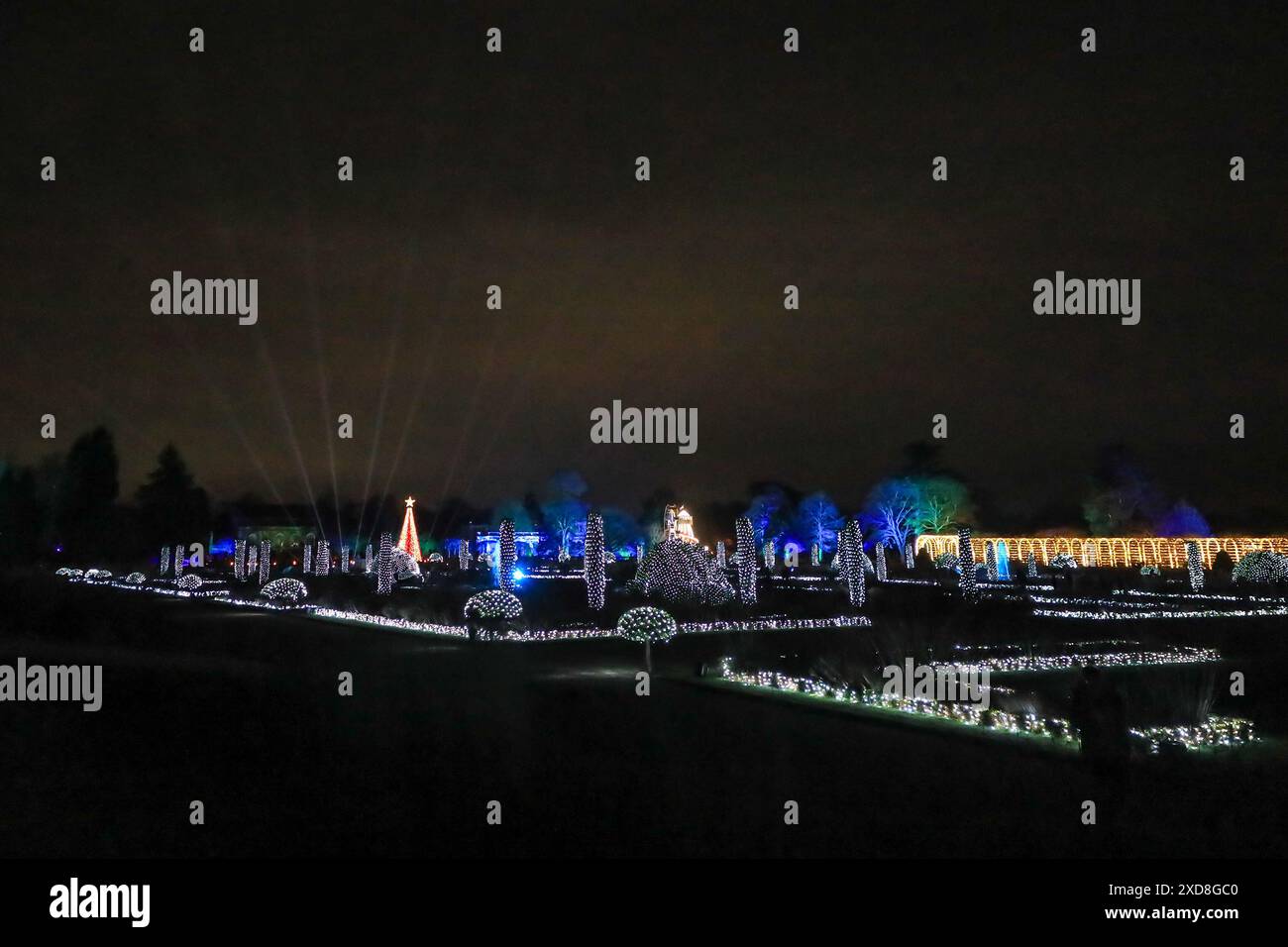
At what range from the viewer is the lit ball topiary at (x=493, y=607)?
29547 millimetres

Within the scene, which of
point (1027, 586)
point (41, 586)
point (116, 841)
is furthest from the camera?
point (1027, 586)

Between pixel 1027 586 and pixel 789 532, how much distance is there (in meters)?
72.6

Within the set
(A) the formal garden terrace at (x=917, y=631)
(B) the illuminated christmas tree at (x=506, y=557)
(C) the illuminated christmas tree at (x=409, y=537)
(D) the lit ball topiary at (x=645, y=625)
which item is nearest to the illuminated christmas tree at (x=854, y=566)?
(A) the formal garden terrace at (x=917, y=631)

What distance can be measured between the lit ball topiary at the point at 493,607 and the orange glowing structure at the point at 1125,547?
5078 centimetres

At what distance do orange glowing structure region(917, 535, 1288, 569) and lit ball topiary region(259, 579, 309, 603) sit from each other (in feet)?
163

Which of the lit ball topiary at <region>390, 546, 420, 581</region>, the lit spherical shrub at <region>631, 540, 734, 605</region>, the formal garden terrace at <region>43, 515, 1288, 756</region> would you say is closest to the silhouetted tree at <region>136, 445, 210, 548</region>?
the formal garden terrace at <region>43, 515, 1288, 756</region>

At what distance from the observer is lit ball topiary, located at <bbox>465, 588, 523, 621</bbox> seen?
2955 cm

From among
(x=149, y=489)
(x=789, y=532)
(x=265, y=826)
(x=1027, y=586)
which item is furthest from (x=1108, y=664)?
(x=789, y=532)

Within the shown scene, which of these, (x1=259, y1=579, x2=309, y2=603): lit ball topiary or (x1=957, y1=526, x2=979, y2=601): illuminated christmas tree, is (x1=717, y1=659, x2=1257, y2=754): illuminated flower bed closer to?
(x1=957, y1=526, x2=979, y2=601): illuminated christmas tree

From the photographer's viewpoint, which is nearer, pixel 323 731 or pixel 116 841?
pixel 116 841

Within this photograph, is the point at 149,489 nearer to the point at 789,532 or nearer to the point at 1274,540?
the point at 789,532

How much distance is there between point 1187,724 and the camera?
13383 mm

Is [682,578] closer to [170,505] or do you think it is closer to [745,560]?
[745,560]

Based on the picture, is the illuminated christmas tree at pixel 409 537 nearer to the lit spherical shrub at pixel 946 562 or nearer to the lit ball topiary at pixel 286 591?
the lit ball topiary at pixel 286 591
